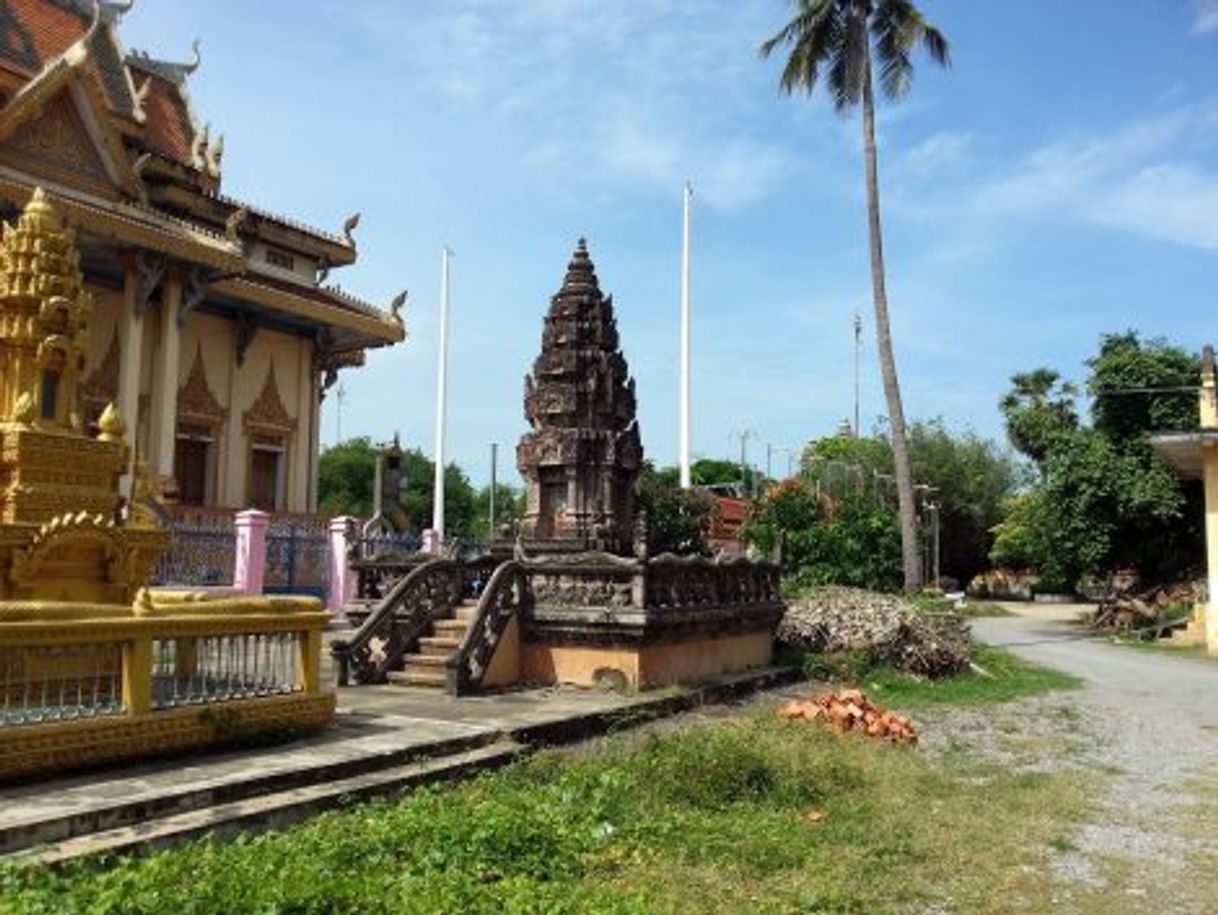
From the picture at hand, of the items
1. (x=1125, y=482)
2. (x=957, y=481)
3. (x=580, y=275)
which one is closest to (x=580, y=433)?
(x=580, y=275)

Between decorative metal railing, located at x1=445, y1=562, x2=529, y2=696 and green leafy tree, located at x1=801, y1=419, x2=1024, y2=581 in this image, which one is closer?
decorative metal railing, located at x1=445, y1=562, x2=529, y2=696

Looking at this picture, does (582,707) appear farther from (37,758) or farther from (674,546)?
(674,546)

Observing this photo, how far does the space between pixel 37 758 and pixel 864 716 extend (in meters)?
7.06

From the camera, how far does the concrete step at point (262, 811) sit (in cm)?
588

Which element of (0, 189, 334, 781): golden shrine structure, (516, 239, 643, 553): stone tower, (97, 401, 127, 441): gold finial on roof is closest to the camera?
(0, 189, 334, 781): golden shrine structure

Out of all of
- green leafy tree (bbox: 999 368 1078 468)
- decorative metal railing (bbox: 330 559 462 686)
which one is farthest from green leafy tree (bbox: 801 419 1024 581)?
decorative metal railing (bbox: 330 559 462 686)

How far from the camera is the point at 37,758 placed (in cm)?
691

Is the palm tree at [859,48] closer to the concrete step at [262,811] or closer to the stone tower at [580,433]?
the stone tower at [580,433]

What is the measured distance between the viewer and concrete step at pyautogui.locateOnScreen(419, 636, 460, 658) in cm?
1307

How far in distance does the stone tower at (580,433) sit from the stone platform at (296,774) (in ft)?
19.8

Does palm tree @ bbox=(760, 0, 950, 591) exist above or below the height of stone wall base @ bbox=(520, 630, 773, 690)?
above

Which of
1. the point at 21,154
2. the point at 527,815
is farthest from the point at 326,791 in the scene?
the point at 21,154

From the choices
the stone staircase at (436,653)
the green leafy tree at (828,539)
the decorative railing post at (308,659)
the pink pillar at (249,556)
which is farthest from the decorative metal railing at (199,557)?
the green leafy tree at (828,539)

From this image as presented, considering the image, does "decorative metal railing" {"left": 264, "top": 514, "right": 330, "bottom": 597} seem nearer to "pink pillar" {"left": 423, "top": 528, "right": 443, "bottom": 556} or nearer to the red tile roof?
"pink pillar" {"left": 423, "top": 528, "right": 443, "bottom": 556}
